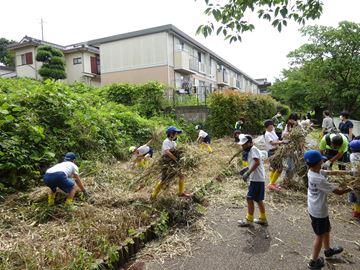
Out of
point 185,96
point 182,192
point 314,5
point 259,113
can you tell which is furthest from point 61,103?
point 259,113

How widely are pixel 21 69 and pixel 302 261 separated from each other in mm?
32118

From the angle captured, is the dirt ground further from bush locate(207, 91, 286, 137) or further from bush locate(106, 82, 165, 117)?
bush locate(106, 82, 165, 117)

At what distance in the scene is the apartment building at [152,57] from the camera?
24.9 metres

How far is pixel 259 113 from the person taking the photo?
64.2 ft

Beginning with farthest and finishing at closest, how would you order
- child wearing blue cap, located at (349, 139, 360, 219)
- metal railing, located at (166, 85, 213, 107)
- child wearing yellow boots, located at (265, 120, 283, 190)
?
metal railing, located at (166, 85, 213, 107), child wearing yellow boots, located at (265, 120, 283, 190), child wearing blue cap, located at (349, 139, 360, 219)

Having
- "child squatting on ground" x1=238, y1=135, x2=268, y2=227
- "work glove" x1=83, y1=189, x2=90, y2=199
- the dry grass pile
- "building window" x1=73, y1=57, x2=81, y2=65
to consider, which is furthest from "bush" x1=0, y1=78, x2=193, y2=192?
"building window" x1=73, y1=57, x2=81, y2=65

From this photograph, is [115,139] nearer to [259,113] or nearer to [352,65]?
[259,113]

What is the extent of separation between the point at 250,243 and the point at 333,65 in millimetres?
24142

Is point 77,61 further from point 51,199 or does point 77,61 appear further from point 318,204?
point 318,204

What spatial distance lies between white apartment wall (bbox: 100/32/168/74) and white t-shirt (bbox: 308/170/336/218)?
21965 mm

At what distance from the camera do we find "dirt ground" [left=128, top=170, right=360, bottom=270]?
4098mm

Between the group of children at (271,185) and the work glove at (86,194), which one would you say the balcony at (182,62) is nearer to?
the group of children at (271,185)

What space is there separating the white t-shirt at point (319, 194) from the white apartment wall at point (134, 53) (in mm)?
21965

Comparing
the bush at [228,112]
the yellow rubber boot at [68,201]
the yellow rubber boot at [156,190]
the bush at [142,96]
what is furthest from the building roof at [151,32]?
the yellow rubber boot at [68,201]
